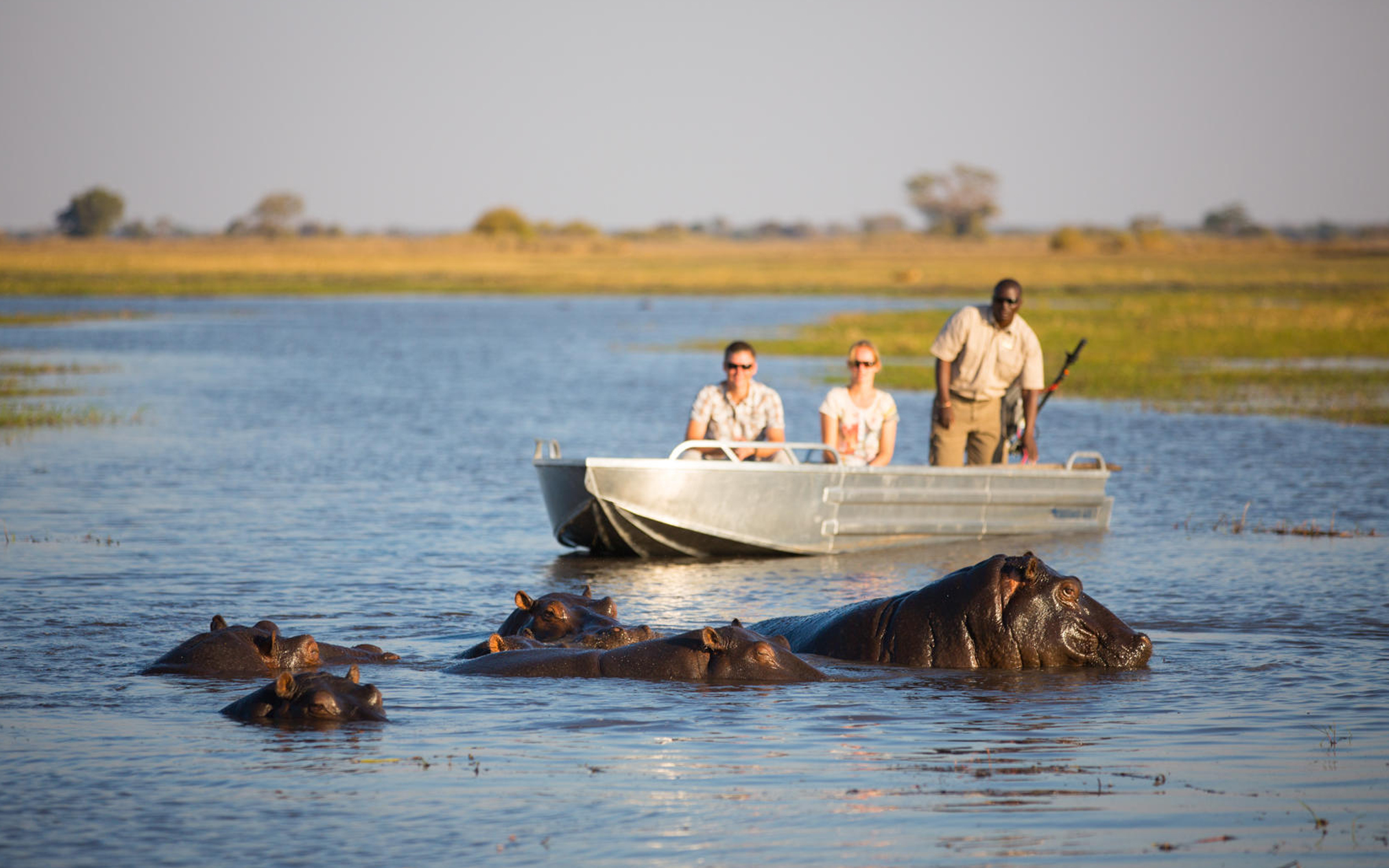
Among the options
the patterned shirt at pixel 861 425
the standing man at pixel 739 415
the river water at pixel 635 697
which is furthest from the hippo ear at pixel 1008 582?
the patterned shirt at pixel 861 425

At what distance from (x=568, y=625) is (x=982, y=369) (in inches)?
199

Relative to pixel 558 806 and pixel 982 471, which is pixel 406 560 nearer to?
pixel 982 471

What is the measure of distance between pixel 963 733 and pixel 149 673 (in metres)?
3.87

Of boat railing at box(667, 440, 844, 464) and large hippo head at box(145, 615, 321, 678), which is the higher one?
boat railing at box(667, 440, 844, 464)

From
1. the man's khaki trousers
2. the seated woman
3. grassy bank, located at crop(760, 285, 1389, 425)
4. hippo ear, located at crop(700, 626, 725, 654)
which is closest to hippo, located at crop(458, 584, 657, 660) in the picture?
hippo ear, located at crop(700, 626, 725, 654)

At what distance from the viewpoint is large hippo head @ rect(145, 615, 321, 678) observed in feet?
24.9

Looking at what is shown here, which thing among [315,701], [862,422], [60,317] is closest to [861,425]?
[862,422]

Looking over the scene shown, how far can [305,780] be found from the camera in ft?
20.2

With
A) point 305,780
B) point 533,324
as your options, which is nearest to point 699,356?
point 533,324

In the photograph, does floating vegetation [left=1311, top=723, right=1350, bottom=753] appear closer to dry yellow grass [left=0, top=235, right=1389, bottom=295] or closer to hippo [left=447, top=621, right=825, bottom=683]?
hippo [left=447, top=621, right=825, bottom=683]

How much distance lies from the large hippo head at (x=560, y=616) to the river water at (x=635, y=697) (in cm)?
52

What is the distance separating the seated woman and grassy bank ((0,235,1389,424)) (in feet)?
35.2

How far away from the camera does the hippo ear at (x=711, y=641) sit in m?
7.30

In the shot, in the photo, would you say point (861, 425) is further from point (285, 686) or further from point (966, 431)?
point (285, 686)
